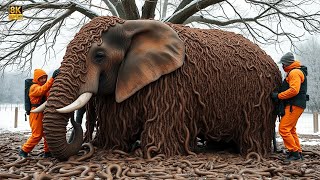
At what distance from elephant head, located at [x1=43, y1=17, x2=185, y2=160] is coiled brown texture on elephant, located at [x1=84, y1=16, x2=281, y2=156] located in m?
0.21

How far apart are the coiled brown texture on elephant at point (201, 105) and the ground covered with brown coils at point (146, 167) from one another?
314 millimetres

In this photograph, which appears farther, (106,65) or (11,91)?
(11,91)

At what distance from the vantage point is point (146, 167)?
15.9 feet

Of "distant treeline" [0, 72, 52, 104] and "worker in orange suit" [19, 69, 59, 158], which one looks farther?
"distant treeline" [0, 72, 52, 104]

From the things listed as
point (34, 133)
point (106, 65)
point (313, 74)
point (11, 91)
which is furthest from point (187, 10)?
point (11, 91)

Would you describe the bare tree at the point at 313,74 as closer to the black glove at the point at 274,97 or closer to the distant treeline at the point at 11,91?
the black glove at the point at 274,97

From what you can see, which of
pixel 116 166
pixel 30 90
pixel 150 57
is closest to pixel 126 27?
pixel 150 57

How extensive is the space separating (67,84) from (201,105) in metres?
A: 2.13

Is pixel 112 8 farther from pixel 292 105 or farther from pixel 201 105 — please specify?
pixel 292 105

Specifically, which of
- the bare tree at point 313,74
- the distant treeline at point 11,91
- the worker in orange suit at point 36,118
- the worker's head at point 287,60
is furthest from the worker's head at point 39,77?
the distant treeline at point 11,91

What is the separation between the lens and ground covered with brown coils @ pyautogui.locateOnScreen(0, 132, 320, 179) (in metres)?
4.35

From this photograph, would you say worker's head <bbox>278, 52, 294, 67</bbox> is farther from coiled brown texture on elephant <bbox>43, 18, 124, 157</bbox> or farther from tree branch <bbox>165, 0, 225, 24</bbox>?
tree branch <bbox>165, 0, 225, 24</bbox>

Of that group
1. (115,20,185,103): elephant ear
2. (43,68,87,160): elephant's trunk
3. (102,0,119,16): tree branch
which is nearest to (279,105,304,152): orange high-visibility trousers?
(115,20,185,103): elephant ear

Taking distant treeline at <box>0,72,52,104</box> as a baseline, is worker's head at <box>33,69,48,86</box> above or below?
below
